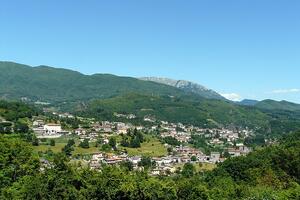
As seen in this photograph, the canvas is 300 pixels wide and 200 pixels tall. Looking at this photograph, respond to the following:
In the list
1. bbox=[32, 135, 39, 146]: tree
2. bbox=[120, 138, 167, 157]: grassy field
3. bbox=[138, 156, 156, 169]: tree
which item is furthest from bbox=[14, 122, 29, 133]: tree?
bbox=[138, 156, 156, 169]: tree

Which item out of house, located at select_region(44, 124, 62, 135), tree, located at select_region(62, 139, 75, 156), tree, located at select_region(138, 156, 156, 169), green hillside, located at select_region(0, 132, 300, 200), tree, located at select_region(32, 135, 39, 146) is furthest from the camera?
house, located at select_region(44, 124, 62, 135)

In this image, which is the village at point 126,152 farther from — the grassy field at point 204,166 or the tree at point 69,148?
the tree at point 69,148

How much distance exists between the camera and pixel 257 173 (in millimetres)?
64000

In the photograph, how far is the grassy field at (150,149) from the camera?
374ft

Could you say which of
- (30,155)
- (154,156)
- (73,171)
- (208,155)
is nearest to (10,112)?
(154,156)

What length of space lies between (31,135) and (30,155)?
57.0 metres

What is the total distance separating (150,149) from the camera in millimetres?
122062

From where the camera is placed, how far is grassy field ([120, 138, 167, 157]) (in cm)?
11388

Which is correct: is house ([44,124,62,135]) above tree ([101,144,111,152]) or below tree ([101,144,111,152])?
above

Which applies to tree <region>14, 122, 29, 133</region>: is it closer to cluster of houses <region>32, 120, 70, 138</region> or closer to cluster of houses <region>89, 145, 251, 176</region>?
cluster of houses <region>32, 120, 70, 138</region>

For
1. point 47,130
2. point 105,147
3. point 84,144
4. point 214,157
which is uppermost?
point 47,130

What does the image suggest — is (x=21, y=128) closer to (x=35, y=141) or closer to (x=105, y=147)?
(x=35, y=141)


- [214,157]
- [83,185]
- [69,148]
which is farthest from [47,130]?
[83,185]

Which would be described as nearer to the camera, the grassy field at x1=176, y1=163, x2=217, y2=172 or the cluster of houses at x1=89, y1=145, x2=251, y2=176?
the cluster of houses at x1=89, y1=145, x2=251, y2=176
